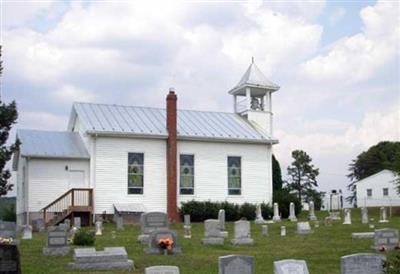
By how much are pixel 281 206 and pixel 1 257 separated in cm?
2722

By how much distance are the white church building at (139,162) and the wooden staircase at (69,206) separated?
0.05 metres

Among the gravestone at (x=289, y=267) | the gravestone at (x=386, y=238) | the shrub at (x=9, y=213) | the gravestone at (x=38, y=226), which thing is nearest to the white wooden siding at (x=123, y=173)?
the gravestone at (x=38, y=226)

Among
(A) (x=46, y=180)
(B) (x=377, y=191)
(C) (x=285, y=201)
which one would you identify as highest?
(B) (x=377, y=191)

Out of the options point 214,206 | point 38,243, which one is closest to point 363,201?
point 214,206

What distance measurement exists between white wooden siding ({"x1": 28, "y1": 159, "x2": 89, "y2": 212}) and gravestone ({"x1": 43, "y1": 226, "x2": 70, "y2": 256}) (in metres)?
14.9

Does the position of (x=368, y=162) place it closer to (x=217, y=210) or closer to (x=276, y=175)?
(x=276, y=175)

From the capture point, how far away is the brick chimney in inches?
1407

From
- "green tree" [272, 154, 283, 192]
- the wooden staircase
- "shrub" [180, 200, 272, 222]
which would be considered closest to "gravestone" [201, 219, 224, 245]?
the wooden staircase

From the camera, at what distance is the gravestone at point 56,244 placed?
1867cm

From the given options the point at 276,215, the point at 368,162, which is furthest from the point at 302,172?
the point at 276,215

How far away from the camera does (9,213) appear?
4319 centimetres

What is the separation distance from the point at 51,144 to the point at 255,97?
14.2 meters

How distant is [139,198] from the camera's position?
35.5 m

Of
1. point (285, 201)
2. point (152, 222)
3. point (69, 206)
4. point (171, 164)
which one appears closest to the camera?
point (152, 222)
